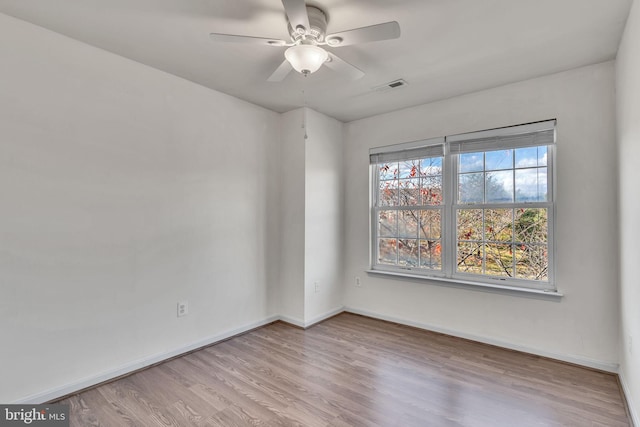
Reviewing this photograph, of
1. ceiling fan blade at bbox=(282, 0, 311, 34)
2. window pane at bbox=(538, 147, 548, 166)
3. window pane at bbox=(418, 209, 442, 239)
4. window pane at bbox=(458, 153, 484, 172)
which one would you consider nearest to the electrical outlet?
ceiling fan blade at bbox=(282, 0, 311, 34)

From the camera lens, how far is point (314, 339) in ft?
10.9

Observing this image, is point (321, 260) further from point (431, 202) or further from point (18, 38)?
point (18, 38)

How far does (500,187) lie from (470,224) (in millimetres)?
462

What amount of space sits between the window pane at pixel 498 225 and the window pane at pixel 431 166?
27.1 inches

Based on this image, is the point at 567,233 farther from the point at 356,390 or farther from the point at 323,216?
the point at 323,216

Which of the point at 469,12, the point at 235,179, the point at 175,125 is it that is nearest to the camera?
the point at 469,12

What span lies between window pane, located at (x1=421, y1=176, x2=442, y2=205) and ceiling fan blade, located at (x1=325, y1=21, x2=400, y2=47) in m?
2.12

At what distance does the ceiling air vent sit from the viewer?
3.03 m

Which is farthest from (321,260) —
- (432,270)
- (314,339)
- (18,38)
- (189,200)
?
(18,38)

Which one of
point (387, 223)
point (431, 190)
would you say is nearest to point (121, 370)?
point (387, 223)

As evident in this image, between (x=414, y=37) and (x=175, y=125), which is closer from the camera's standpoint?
(x=414, y=37)

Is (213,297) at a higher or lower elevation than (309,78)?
lower

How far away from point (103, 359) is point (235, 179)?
6.26ft

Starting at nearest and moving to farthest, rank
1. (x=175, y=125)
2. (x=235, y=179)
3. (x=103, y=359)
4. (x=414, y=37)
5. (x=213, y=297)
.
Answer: (x=414, y=37), (x=103, y=359), (x=175, y=125), (x=213, y=297), (x=235, y=179)
